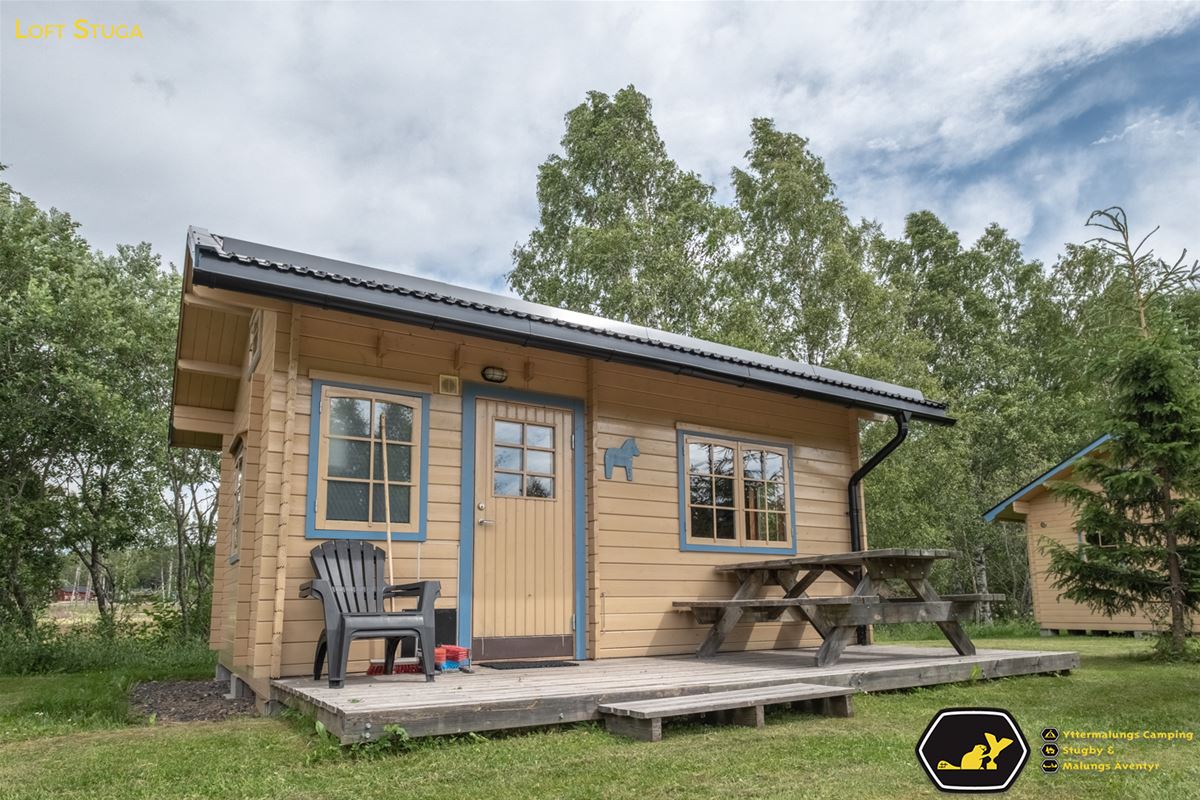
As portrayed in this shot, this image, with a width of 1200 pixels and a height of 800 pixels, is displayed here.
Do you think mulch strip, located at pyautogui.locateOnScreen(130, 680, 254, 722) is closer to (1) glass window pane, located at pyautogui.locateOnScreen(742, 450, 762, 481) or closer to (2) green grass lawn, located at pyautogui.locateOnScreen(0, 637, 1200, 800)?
(2) green grass lawn, located at pyautogui.locateOnScreen(0, 637, 1200, 800)

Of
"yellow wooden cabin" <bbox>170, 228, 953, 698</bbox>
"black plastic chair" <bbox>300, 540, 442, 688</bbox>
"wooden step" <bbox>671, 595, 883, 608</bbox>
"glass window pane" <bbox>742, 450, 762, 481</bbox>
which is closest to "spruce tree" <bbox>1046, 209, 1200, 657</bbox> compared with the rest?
"yellow wooden cabin" <bbox>170, 228, 953, 698</bbox>

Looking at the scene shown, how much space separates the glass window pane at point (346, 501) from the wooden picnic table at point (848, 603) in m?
2.55

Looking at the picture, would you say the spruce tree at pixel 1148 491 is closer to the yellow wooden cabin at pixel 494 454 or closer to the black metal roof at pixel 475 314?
the yellow wooden cabin at pixel 494 454

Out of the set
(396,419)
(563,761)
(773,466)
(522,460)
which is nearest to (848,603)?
(773,466)

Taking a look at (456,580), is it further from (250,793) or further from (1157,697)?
(1157,697)

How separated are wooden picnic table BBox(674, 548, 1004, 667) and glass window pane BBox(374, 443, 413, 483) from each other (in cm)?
235

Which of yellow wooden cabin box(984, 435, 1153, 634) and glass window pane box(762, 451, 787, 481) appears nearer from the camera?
glass window pane box(762, 451, 787, 481)

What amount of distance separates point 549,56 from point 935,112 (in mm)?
10586

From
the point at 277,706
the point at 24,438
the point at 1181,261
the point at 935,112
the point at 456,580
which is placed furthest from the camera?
the point at 935,112

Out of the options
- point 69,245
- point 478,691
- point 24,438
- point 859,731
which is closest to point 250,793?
point 478,691

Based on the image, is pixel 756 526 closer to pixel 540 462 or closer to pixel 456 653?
pixel 540 462

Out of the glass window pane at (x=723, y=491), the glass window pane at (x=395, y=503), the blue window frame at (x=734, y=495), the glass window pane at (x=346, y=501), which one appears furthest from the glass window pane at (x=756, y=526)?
the glass window pane at (x=346, y=501)

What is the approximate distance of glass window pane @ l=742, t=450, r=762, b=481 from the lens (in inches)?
278

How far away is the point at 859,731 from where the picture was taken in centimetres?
371
